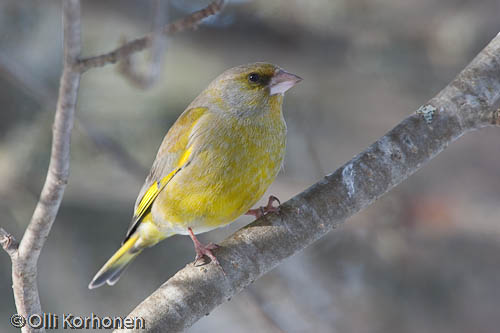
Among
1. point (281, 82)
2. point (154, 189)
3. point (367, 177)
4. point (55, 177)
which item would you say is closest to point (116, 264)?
point (154, 189)

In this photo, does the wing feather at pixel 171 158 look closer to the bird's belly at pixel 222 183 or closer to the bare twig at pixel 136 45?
the bird's belly at pixel 222 183

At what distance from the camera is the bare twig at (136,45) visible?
1812 mm

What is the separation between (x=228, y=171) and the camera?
313 cm

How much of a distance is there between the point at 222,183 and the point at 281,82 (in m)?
0.69

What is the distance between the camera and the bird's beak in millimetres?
3333

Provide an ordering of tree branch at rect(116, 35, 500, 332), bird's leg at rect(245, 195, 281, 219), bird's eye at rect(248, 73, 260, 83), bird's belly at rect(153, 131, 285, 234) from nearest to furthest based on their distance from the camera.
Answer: tree branch at rect(116, 35, 500, 332) → bird's leg at rect(245, 195, 281, 219) → bird's belly at rect(153, 131, 285, 234) → bird's eye at rect(248, 73, 260, 83)

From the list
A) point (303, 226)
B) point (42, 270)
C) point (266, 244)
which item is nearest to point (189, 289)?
point (266, 244)

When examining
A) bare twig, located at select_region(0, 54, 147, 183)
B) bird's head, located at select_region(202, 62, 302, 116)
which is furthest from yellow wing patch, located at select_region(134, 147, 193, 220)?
bird's head, located at select_region(202, 62, 302, 116)

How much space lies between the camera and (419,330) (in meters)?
5.61

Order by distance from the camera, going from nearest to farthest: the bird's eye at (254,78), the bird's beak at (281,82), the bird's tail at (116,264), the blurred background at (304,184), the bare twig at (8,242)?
the bare twig at (8,242), the bird's beak at (281,82), the bird's eye at (254,78), the bird's tail at (116,264), the blurred background at (304,184)

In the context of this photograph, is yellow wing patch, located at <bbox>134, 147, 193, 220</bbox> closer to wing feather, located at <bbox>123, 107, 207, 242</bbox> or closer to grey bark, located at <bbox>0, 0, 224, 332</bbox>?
wing feather, located at <bbox>123, 107, 207, 242</bbox>

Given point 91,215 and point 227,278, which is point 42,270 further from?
point 227,278

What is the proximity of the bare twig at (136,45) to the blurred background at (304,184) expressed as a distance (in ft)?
10.3

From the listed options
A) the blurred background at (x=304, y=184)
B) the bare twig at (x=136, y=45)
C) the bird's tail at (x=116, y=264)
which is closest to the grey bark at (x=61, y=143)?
the bare twig at (x=136, y=45)
